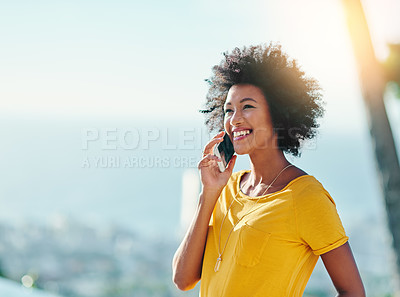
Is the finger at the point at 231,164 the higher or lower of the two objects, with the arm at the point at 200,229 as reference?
higher

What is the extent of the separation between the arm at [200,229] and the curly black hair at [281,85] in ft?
1.01

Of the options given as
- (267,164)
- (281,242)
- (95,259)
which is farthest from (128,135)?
(95,259)

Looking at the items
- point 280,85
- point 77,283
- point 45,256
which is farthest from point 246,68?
point 45,256

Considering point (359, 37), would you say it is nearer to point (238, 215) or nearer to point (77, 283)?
point (238, 215)

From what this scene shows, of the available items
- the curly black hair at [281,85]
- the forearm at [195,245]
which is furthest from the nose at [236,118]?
the forearm at [195,245]

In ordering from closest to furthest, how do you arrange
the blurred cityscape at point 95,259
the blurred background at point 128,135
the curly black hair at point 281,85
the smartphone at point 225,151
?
1. the curly black hair at point 281,85
2. the smartphone at point 225,151
3. the blurred background at point 128,135
4. the blurred cityscape at point 95,259

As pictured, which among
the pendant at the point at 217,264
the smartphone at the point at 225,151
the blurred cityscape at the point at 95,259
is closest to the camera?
the pendant at the point at 217,264

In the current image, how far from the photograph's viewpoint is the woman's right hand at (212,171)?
1876 mm

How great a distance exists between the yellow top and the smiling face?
0.24 metres

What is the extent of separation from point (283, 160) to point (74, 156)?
19.2m

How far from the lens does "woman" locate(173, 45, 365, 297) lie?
1.52m

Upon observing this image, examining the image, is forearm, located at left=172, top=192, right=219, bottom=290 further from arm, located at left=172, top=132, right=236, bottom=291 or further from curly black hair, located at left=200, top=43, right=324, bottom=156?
curly black hair, located at left=200, top=43, right=324, bottom=156

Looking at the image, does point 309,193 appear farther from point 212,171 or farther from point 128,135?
point 128,135

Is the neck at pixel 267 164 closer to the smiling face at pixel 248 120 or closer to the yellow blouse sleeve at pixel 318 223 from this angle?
the smiling face at pixel 248 120
